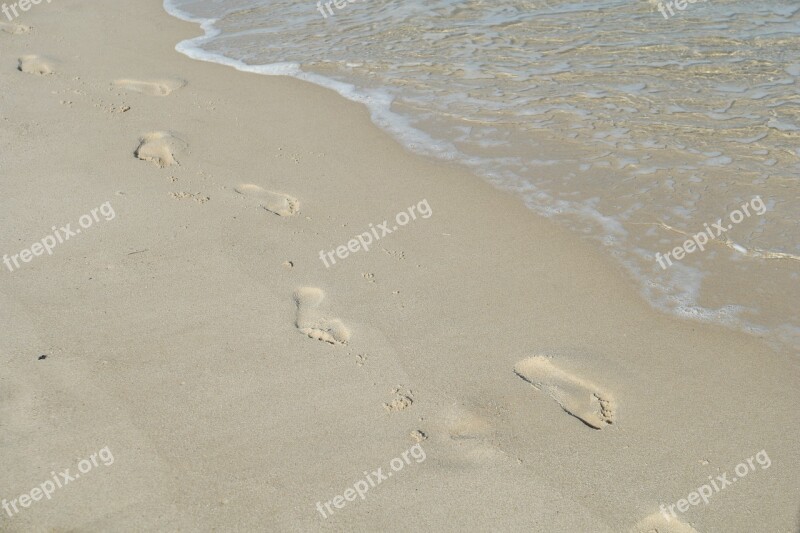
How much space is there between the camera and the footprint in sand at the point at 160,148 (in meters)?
5.07

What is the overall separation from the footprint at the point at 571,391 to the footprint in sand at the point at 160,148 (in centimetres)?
308

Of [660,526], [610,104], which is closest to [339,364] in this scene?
[660,526]

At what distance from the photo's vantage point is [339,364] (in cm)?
331

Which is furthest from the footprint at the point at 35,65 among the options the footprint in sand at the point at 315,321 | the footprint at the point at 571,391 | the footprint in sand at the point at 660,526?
the footprint in sand at the point at 660,526

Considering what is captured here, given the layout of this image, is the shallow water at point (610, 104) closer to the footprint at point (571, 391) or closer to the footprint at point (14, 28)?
the footprint at point (571, 391)

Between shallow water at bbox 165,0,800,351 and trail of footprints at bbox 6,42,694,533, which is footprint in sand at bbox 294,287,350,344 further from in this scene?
shallow water at bbox 165,0,800,351

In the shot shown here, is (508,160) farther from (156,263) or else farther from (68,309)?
(68,309)

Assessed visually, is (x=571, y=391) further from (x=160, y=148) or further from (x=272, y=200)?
(x=160, y=148)

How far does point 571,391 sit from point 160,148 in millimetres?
3606

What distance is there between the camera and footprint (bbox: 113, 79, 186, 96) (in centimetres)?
629

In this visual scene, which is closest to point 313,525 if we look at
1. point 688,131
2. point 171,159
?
point 171,159

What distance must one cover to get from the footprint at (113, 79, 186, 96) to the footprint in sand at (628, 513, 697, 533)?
5.36 meters

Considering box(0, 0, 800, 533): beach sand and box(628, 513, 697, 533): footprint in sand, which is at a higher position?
box(0, 0, 800, 533): beach sand

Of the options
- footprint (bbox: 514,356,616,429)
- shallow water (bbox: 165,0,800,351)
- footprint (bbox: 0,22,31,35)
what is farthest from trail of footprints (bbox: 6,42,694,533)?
footprint (bbox: 0,22,31,35)
